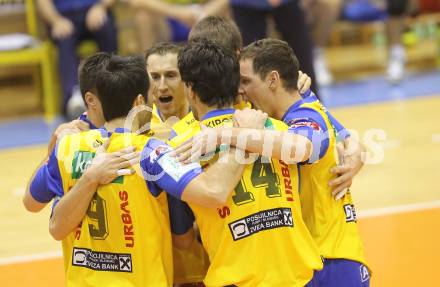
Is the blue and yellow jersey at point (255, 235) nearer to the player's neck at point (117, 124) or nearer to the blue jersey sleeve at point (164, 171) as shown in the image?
the blue jersey sleeve at point (164, 171)

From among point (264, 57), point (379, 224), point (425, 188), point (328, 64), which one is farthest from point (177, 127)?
point (328, 64)

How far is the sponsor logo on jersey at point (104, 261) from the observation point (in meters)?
3.51

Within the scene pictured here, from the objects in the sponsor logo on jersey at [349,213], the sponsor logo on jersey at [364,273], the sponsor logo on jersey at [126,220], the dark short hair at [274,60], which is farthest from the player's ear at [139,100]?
the sponsor logo on jersey at [364,273]

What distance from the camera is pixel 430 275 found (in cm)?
513

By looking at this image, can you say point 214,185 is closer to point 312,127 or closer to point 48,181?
point 312,127

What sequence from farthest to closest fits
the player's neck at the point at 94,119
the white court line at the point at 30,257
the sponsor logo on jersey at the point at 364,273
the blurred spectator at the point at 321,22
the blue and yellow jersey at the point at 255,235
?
the blurred spectator at the point at 321,22, the white court line at the point at 30,257, the sponsor logo on jersey at the point at 364,273, the player's neck at the point at 94,119, the blue and yellow jersey at the point at 255,235

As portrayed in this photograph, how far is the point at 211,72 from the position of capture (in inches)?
132

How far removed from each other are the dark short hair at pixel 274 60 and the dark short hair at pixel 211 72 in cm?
25

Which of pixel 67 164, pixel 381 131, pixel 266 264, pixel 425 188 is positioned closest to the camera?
pixel 266 264

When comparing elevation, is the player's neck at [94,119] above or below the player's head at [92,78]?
below

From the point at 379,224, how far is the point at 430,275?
41.3 inches

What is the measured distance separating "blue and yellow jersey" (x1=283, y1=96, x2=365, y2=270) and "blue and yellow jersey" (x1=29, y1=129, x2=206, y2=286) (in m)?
0.59

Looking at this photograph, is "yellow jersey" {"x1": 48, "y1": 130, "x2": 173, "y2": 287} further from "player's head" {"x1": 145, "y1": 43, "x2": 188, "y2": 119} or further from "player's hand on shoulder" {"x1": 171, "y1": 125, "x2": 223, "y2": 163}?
"player's head" {"x1": 145, "y1": 43, "x2": 188, "y2": 119}

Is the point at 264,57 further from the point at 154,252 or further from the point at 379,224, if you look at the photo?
the point at 379,224
